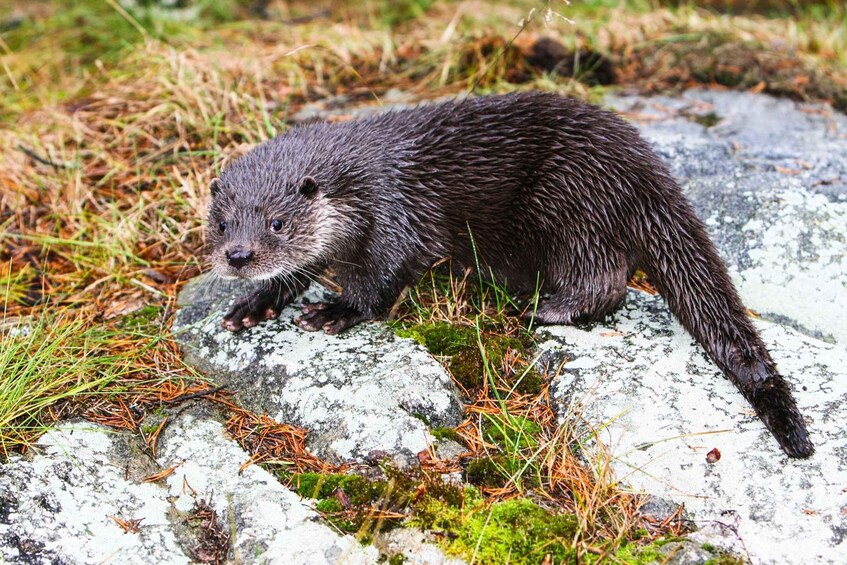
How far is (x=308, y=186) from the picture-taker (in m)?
3.73

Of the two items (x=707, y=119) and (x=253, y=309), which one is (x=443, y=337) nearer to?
(x=253, y=309)

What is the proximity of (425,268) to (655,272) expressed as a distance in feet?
3.43

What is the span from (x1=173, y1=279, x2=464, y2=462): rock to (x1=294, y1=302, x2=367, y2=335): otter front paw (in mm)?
39

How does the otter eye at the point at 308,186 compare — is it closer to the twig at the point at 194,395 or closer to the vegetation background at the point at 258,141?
the vegetation background at the point at 258,141

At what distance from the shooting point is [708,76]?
5871 millimetres

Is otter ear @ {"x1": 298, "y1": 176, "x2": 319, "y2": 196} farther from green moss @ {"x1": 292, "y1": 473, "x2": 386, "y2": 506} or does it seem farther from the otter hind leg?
green moss @ {"x1": 292, "y1": 473, "x2": 386, "y2": 506}

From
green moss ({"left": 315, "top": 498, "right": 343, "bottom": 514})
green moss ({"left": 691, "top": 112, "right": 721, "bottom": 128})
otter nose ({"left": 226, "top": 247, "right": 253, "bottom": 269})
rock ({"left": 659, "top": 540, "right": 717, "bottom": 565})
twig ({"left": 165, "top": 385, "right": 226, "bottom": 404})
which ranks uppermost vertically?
green moss ({"left": 691, "top": 112, "right": 721, "bottom": 128})

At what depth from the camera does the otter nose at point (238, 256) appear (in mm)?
3607

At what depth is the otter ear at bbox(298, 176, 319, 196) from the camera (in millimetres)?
3711

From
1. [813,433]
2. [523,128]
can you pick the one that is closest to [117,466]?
[523,128]

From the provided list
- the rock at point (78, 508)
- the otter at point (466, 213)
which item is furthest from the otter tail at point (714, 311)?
the rock at point (78, 508)

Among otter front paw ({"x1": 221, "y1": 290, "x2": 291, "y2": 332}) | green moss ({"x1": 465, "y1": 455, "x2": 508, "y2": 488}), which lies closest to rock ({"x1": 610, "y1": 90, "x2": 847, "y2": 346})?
green moss ({"x1": 465, "y1": 455, "x2": 508, "y2": 488})

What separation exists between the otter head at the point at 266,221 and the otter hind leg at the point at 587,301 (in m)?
1.06

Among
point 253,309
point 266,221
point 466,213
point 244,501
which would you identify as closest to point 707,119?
point 466,213
